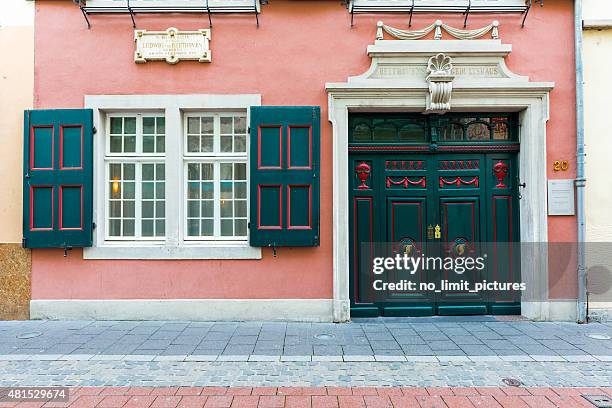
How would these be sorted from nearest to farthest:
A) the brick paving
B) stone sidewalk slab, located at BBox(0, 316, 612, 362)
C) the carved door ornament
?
the brick paving
stone sidewalk slab, located at BBox(0, 316, 612, 362)
the carved door ornament

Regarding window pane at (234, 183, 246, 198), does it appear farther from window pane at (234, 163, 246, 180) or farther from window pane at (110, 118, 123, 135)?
window pane at (110, 118, 123, 135)

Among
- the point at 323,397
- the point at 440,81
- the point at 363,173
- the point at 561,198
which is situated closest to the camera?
the point at 323,397

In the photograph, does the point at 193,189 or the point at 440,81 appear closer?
the point at 440,81

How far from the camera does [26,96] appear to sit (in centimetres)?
652

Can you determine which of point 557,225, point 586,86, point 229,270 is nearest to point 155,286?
point 229,270

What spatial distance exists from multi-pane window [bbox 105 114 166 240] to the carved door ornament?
412 cm

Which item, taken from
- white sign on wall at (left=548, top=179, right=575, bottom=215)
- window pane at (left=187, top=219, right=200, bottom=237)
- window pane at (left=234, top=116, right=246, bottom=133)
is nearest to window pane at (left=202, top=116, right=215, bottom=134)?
window pane at (left=234, top=116, right=246, bottom=133)

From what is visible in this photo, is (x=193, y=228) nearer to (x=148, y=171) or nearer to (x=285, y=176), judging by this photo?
(x=148, y=171)

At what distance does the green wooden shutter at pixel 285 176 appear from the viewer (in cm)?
635

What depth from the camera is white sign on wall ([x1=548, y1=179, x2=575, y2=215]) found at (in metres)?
6.45

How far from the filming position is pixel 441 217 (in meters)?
6.82

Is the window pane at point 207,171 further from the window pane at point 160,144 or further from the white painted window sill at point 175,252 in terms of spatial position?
the white painted window sill at point 175,252

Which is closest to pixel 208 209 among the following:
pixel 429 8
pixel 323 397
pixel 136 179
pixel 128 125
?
pixel 136 179

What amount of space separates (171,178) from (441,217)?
425 cm
